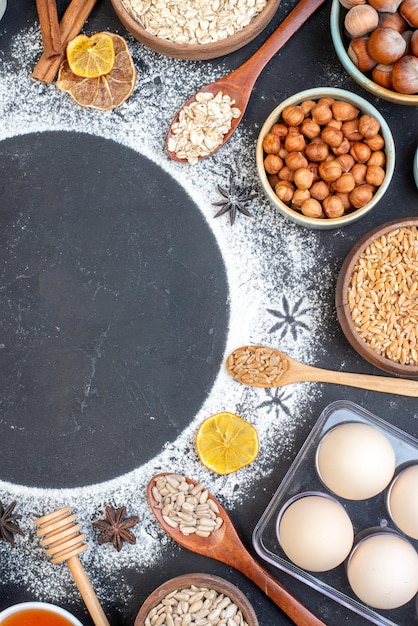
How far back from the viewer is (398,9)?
1616 mm

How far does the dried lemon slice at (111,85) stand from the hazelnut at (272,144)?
0.36 metres

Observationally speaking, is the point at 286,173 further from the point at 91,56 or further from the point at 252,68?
the point at 91,56

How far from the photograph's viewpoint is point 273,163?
165 centimetres

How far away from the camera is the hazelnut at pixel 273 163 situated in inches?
64.9

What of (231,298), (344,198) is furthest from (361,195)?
(231,298)

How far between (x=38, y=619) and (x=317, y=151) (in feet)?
4.21

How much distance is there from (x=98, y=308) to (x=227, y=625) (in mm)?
816

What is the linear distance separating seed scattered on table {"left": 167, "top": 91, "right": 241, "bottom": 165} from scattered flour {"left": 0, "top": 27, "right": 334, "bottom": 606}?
5cm

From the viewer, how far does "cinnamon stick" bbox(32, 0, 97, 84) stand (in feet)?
5.70

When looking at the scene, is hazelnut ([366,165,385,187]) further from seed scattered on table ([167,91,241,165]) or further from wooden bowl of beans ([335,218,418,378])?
seed scattered on table ([167,91,241,165])

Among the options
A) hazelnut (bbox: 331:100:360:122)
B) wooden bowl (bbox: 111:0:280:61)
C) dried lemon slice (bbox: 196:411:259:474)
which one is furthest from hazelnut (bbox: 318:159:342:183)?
dried lemon slice (bbox: 196:411:259:474)

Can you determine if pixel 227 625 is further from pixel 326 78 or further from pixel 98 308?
pixel 326 78

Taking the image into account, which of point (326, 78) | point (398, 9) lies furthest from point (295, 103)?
point (398, 9)

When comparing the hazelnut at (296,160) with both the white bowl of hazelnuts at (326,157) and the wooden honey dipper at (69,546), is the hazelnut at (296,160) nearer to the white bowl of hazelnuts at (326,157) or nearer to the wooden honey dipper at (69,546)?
the white bowl of hazelnuts at (326,157)
